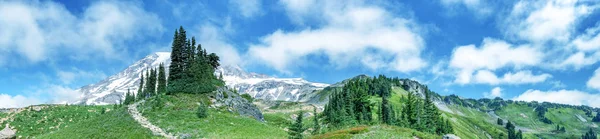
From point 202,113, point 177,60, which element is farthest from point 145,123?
point 177,60

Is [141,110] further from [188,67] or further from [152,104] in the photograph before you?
[188,67]

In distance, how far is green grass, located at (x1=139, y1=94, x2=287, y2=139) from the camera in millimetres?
62938

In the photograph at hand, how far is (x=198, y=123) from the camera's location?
6819cm

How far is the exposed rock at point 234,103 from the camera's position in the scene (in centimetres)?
9071

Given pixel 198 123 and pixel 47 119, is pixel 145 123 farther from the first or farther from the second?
pixel 47 119

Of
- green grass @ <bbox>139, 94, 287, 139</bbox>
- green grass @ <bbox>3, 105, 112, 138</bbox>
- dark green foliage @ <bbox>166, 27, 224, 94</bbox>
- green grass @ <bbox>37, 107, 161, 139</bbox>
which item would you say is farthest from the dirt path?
green grass @ <bbox>3, 105, 112, 138</bbox>

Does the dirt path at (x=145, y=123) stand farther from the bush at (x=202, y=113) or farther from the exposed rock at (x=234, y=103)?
the exposed rock at (x=234, y=103)

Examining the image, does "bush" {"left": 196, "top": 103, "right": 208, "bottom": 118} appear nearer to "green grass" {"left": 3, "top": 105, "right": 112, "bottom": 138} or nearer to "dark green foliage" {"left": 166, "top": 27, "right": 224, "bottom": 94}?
"dark green foliage" {"left": 166, "top": 27, "right": 224, "bottom": 94}

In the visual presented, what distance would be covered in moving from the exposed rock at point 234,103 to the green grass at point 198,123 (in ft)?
19.4

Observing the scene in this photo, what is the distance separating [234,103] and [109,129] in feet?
108

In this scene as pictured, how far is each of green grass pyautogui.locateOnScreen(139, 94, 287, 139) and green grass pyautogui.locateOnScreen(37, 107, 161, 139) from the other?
4.07 m

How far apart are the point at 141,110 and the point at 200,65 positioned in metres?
25.5

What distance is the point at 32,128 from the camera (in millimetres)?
115562

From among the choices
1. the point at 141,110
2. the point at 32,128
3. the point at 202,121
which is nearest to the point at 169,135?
the point at 202,121
